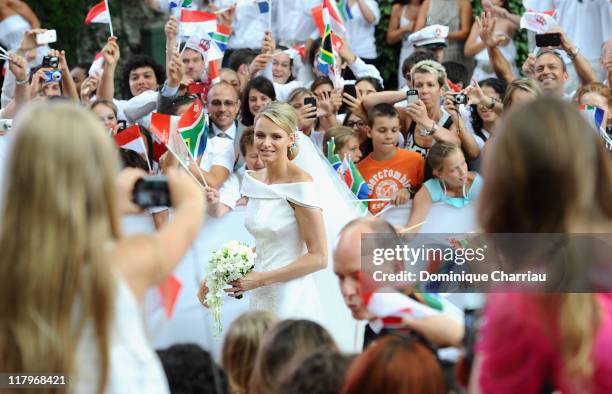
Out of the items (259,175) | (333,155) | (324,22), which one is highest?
(324,22)

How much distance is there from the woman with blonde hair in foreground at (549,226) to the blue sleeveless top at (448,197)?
4.14 meters

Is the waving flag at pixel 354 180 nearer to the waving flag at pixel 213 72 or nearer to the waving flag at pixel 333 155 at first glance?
the waving flag at pixel 333 155

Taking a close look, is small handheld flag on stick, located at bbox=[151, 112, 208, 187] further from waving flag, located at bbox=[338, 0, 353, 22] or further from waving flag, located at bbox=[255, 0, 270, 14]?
waving flag, located at bbox=[338, 0, 353, 22]

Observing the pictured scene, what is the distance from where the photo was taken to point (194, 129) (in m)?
7.11

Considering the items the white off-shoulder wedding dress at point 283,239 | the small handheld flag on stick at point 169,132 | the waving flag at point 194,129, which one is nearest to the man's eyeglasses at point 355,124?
the waving flag at point 194,129

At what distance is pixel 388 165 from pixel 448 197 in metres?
0.74

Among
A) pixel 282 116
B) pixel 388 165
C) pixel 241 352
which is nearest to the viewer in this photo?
pixel 241 352

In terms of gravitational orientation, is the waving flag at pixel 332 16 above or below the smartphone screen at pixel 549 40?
above

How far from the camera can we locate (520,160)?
2.37m

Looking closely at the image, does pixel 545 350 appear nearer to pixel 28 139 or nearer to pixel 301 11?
pixel 28 139

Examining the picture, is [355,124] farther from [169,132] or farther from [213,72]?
[169,132]

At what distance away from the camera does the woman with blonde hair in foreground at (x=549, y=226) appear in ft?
7.70

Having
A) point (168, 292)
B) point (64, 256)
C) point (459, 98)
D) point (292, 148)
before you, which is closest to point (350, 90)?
point (459, 98)

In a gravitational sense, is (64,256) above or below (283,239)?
above
